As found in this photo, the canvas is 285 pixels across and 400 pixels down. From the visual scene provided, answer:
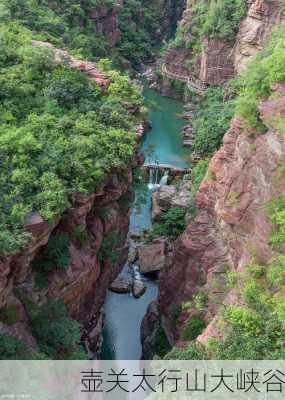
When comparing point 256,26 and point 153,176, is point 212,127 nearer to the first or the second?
point 153,176

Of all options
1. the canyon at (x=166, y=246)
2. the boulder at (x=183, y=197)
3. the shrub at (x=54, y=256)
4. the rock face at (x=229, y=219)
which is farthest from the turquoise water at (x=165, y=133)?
the shrub at (x=54, y=256)

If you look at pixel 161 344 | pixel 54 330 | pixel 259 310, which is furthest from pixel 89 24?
pixel 259 310

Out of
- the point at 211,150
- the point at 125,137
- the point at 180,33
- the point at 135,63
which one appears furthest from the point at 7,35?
the point at 135,63

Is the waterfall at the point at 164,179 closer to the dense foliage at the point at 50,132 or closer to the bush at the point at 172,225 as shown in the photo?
the bush at the point at 172,225

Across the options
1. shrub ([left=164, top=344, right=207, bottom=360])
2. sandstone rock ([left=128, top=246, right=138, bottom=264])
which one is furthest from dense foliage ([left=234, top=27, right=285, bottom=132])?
sandstone rock ([left=128, top=246, right=138, bottom=264])

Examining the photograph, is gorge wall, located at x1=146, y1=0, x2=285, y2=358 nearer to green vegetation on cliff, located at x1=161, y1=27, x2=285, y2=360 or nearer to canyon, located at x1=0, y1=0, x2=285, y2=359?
canyon, located at x1=0, y1=0, x2=285, y2=359
